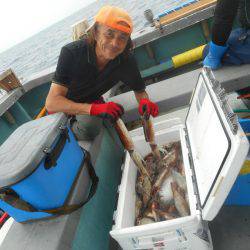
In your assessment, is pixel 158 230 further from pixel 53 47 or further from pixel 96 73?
pixel 53 47

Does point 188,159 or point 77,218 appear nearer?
point 77,218

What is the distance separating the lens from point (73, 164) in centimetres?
187

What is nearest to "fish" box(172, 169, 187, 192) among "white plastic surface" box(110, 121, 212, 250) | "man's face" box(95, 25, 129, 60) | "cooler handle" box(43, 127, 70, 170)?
"white plastic surface" box(110, 121, 212, 250)

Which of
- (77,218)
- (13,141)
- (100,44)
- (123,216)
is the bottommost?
(123,216)

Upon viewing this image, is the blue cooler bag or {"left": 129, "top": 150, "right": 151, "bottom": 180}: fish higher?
the blue cooler bag

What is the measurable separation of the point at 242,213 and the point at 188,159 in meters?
0.56

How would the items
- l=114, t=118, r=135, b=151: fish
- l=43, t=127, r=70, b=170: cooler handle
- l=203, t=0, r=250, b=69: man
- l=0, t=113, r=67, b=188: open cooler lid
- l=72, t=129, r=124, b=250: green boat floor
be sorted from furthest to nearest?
l=203, t=0, r=250, b=69: man < l=114, t=118, r=135, b=151: fish < l=72, t=129, r=124, b=250: green boat floor < l=43, t=127, r=70, b=170: cooler handle < l=0, t=113, r=67, b=188: open cooler lid

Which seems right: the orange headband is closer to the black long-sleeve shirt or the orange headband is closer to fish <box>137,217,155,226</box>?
the black long-sleeve shirt

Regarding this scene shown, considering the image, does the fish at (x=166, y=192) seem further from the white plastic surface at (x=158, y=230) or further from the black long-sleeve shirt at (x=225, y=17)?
the black long-sleeve shirt at (x=225, y=17)

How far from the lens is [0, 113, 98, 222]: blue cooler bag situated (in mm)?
1471

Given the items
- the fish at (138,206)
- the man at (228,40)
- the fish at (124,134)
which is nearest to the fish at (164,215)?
the fish at (138,206)

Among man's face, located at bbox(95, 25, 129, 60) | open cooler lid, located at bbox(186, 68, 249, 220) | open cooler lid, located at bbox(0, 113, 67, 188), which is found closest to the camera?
open cooler lid, located at bbox(186, 68, 249, 220)

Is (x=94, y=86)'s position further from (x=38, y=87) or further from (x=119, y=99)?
(x=38, y=87)

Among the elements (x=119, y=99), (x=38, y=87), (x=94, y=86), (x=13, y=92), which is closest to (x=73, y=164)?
(x=94, y=86)
